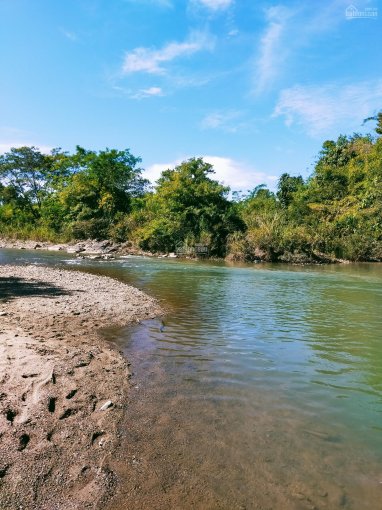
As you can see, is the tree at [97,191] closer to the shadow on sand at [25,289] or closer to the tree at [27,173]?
the tree at [27,173]

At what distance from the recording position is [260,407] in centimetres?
478

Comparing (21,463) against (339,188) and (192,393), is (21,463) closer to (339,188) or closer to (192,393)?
(192,393)

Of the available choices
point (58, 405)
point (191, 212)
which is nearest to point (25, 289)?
point (58, 405)

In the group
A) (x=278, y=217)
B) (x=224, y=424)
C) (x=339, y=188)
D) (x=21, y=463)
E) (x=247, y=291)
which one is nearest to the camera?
(x=21, y=463)

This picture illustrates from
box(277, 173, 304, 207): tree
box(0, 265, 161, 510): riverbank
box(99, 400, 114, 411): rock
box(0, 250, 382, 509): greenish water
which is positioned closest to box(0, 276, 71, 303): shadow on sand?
box(0, 265, 161, 510): riverbank

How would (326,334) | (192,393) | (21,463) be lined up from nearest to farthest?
(21,463), (192,393), (326,334)

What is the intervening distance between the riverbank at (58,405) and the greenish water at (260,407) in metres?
0.40

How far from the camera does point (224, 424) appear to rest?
432 cm

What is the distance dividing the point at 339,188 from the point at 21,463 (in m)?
42.7

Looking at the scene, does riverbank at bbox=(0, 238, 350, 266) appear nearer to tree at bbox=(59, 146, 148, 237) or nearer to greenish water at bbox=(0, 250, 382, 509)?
tree at bbox=(59, 146, 148, 237)

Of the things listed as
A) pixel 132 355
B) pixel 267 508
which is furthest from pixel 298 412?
pixel 132 355

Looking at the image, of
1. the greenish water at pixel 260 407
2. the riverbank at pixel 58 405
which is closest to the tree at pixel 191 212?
the greenish water at pixel 260 407

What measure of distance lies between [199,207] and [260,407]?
107 feet

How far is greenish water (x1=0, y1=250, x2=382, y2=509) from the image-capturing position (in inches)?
128
